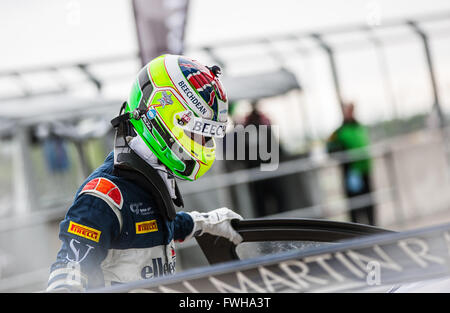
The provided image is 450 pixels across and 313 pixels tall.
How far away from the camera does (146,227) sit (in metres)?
1.47

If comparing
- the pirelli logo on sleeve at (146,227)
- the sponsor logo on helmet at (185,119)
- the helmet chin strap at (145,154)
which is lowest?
the pirelli logo on sleeve at (146,227)

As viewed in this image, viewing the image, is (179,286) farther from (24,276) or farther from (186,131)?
(24,276)

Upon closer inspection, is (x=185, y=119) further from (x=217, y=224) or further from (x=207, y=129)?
(x=217, y=224)

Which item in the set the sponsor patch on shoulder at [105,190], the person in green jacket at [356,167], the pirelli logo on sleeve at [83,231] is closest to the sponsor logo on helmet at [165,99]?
the sponsor patch on shoulder at [105,190]

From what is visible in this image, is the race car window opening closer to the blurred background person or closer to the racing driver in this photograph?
the racing driver

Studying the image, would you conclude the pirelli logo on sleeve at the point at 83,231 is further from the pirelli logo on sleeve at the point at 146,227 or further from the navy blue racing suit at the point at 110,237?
the pirelli logo on sleeve at the point at 146,227

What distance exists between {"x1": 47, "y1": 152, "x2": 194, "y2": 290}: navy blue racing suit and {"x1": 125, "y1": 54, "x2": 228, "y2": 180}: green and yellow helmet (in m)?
0.12

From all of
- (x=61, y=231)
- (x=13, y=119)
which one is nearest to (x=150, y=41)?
(x=13, y=119)

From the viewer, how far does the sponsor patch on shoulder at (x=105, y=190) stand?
1372 mm

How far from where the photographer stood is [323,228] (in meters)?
1.65

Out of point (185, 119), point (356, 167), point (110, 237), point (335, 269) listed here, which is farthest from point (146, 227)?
point (356, 167)
